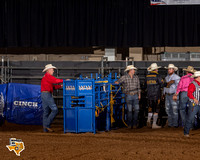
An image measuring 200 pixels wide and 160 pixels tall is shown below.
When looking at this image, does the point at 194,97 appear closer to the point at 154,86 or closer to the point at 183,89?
the point at 183,89

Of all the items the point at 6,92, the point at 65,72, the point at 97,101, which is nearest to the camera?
the point at 97,101

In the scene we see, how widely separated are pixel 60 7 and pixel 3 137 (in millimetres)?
7991

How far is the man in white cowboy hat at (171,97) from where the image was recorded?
1073 cm

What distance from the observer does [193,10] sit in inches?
596

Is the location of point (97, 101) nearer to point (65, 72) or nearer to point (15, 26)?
point (65, 72)

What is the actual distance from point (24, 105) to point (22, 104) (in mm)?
69

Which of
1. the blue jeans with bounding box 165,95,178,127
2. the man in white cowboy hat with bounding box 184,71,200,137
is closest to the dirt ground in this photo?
the man in white cowboy hat with bounding box 184,71,200,137

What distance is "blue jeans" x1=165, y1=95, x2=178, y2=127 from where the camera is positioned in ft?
35.4

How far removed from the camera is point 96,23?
50.9 feet

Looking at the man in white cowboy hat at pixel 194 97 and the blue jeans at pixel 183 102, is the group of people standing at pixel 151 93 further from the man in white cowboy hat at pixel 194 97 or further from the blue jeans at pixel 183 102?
the man in white cowboy hat at pixel 194 97

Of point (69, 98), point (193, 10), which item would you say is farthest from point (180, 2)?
point (69, 98)

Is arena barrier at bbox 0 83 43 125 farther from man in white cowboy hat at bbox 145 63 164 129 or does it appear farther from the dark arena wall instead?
the dark arena wall

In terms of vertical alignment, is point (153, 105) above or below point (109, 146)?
above

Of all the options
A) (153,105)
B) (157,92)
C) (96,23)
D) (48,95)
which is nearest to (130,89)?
(157,92)
